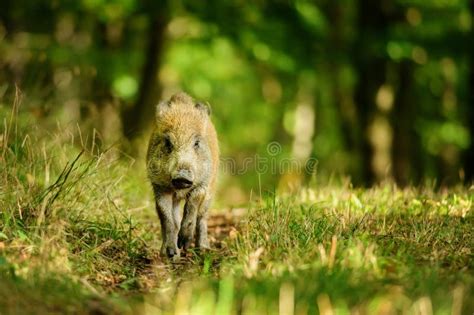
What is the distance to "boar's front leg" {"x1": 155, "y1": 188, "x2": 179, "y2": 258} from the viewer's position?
7410 mm

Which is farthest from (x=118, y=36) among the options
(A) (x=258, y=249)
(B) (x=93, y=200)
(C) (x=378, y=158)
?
(A) (x=258, y=249)

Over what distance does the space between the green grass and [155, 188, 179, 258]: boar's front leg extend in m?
0.14

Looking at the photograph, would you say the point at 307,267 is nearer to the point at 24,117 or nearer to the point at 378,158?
the point at 24,117

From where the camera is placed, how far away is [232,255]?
6695mm

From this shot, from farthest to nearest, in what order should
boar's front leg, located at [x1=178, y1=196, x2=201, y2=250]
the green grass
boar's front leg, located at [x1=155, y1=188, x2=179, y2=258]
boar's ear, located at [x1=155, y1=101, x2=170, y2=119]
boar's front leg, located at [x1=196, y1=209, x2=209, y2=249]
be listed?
boar's front leg, located at [x1=196, y1=209, x2=209, y2=249]
boar's ear, located at [x1=155, y1=101, x2=170, y2=119]
boar's front leg, located at [x1=178, y1=196, x2=201, y2=250]
boar's front leg, located at [x1=155, y1=188, x2=179, y2=258]
the green grass

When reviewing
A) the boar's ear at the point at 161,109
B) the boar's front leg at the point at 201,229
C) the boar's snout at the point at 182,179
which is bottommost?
the boar's front leg at the point at 201,229

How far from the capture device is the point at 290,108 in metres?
27.5

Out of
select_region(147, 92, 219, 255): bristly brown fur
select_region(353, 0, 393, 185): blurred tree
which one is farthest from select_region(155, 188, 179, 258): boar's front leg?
select_region(353, 0, 393, 185): blurred tree

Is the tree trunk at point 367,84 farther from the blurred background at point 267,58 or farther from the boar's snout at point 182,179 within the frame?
the boar's snout at point 182,179

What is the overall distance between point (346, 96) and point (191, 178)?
11159 millimetres

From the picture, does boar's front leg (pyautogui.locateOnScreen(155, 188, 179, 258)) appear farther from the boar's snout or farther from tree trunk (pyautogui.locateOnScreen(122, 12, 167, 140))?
tree trunk (pyautogui.locateOnScreen(122, 12, 167, 140))

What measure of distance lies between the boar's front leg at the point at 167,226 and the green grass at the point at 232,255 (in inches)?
5.5

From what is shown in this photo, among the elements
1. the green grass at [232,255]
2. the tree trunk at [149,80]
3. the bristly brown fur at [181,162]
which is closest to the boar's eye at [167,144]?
the bristly brown fur at [181,162]

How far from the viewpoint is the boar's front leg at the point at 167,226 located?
7.41 metres
